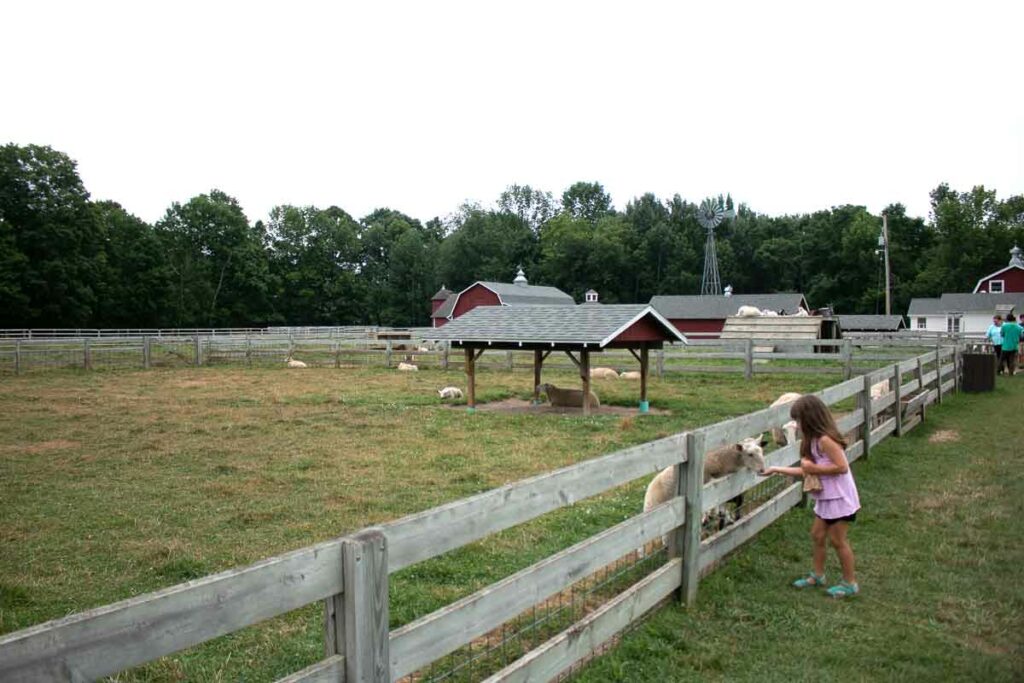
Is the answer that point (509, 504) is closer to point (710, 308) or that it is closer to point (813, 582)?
point (813, 582)

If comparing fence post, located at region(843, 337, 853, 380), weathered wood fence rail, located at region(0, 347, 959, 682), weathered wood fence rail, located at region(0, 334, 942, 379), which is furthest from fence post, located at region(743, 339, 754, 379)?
weathered wood fence rail, located at region(0, 347, 959, 682)

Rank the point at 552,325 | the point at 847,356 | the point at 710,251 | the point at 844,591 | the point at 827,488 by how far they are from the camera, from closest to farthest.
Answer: the point at 844,591
the point at 827,488
the point at 552,325
the point at 847,356
the point at 710,251

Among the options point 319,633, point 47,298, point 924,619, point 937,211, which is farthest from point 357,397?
point 937,211

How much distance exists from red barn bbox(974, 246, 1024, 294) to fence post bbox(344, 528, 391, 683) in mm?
66485

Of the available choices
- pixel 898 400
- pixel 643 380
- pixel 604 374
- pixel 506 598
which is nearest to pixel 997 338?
pixel 604 374

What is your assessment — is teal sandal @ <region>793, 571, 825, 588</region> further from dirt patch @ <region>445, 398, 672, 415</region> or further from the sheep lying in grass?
dirt patch @ <region>445, 398, 672, 415</region>

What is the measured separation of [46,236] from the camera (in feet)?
177

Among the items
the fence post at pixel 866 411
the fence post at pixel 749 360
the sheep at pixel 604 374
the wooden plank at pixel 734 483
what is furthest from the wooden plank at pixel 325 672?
the sheep at pixel 604 374

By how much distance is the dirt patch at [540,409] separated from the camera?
53.1ft

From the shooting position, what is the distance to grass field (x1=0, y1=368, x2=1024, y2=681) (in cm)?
513

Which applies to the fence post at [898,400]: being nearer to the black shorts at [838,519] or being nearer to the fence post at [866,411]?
the fence post at [866,411]

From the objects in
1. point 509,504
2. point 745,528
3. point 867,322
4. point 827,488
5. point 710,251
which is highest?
point 710,251

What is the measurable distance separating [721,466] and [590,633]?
9.19 feet

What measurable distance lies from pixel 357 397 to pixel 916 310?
5589 cm
